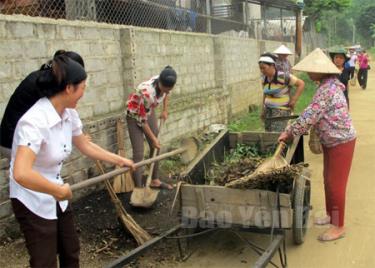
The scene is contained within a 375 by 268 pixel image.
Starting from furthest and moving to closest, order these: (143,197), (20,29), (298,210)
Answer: (143,197), (20,29), (298,210)

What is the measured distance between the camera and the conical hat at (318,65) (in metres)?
4.44

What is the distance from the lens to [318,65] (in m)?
4.51

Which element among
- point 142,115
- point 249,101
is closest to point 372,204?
point 142,115

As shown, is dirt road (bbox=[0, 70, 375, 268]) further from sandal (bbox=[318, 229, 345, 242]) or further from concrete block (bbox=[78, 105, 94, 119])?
concrete block (bbox=[78, 105, 94, 119])

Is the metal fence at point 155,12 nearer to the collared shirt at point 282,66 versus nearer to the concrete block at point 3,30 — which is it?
the concrete block at point 3,30

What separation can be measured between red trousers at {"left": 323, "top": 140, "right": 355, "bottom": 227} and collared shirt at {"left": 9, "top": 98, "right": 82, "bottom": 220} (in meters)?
2.84

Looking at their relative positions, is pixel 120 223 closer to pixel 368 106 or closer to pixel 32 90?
pixel 32 90

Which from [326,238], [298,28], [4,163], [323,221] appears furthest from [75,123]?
[298,28]

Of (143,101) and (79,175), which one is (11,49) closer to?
(143,101)

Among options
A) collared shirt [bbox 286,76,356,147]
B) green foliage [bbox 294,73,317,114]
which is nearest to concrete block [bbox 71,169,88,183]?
collared shirt [bbox 286,76,356,147]

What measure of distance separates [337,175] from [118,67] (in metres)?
3.59

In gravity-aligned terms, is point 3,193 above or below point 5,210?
above

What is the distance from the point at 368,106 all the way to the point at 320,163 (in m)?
7.85

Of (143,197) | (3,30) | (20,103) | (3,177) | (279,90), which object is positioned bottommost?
(143,197)
